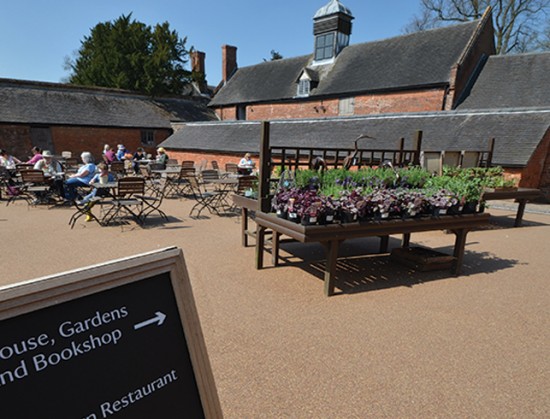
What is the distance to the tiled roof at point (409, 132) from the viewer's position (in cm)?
1298

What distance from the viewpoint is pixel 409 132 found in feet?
51.3

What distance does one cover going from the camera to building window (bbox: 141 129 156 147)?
1107 inches

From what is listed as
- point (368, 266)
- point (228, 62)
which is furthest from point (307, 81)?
point (368, 266)

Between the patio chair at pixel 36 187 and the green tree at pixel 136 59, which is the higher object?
the green tree at pixel 136 59

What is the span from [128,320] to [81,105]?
30.0 metres

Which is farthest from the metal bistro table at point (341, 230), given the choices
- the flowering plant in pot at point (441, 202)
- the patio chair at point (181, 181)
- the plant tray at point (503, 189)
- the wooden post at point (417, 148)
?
the patio chair at point (181, 181)

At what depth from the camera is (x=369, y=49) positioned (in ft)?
86.1

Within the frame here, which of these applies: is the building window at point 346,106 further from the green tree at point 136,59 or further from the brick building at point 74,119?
the green tree at point 136,59

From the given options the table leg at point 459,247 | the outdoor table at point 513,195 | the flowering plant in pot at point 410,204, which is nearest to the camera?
the flowering plant in pot at point 410,204

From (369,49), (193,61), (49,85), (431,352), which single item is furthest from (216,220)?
(193,61)

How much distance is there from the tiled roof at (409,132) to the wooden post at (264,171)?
11.5 metres

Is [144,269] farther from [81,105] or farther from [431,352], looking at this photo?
[81,105]

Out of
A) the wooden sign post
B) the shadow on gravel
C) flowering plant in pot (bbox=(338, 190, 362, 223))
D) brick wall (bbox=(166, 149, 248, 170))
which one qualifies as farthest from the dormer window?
the wooden sign post

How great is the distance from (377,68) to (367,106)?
10.1 ft
